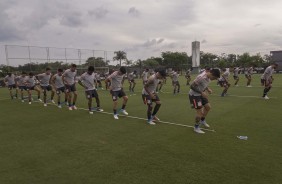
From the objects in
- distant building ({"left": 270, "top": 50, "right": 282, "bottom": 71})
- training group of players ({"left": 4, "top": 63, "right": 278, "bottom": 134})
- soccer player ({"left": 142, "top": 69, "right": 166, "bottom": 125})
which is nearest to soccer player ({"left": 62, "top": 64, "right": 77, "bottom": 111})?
training group of players ({"left": 4, "top": 63, "right": 278, "bottom": 134})

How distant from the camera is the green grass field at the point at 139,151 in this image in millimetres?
5227

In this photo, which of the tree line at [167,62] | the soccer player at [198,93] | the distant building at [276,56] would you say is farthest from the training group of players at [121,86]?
the distant building at [276,56]

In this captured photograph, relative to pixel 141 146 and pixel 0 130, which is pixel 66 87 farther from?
pixel 141 146

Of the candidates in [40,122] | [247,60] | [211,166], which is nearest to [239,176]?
[211,166]

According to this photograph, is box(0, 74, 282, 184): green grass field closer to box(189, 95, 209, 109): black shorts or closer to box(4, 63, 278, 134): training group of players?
box(4, 63, 278, 134): training group of players

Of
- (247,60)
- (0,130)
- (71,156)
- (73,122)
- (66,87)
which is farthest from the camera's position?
(247,60)

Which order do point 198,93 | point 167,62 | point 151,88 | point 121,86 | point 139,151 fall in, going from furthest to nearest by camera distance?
point 167,62
point 121,86
point 151,88
point 198,93
point 139,151

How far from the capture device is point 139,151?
6738 millimetres

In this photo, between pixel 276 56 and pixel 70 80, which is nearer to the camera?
pixel 70 80

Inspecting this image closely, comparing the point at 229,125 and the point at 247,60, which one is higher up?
the point at 247,60

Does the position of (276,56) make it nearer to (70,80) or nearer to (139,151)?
(70,80)

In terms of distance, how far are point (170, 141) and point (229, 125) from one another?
294 centimetres

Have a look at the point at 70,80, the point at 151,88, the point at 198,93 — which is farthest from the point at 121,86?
the point at 198,93

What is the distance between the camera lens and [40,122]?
10.6 metres
